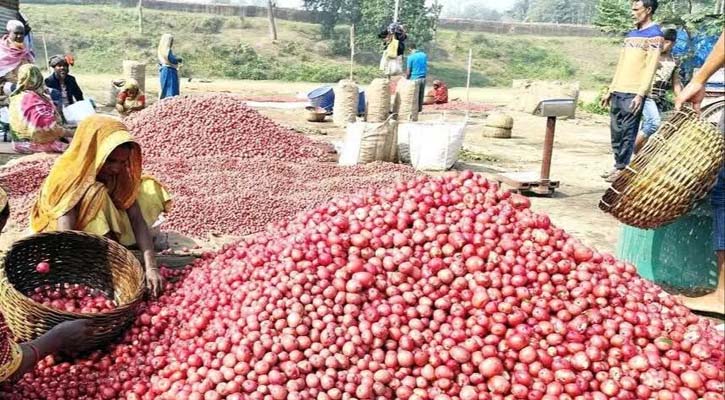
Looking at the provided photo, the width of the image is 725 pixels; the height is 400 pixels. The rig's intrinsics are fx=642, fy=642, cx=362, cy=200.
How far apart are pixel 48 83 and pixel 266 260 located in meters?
7.24

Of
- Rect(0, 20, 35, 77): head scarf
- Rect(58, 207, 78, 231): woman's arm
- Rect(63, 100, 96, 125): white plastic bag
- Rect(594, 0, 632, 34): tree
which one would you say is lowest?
Rect(63, 100, 96, 125): white plastic bag

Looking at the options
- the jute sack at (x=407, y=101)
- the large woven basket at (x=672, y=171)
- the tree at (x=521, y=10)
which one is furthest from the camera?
Result: the tree at (x=521, y=10)

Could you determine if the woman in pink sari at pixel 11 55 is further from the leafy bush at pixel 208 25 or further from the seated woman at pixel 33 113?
the leafy bush at pixel 208 25

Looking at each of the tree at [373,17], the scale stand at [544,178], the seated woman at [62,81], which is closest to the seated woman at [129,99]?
the seated woman at [62,81]

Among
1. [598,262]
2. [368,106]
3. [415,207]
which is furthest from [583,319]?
[368,106]

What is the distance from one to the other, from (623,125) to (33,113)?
5.95 meters

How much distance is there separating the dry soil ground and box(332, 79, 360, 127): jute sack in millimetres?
279

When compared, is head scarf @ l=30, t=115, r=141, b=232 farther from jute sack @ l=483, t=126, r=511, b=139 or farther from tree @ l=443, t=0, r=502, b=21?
tree @ l=443, t=0, r=502, b=21

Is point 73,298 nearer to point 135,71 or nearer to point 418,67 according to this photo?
point 418,67

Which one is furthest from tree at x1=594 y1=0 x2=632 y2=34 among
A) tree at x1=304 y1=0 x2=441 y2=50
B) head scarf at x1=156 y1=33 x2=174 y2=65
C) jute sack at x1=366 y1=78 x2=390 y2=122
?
tree at x1=304 y1=0 x2=441 y2=50


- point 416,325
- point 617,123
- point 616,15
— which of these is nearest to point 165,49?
point 617,123

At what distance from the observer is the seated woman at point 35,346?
2.21m

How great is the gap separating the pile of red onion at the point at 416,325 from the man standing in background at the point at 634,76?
368cm

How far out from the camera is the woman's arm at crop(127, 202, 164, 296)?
2.99 m
